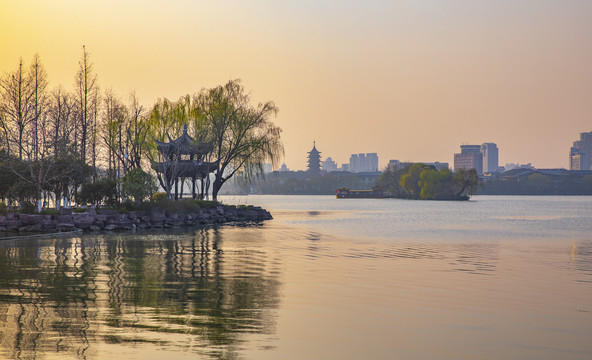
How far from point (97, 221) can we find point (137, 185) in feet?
20.6

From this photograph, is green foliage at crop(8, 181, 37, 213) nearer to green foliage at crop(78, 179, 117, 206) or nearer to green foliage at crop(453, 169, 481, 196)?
green foliage at crop(78, 179, 117, 206)

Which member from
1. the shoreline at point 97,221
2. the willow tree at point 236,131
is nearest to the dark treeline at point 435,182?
the willow tree at point 236,131


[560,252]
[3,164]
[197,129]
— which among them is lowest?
[560,252]

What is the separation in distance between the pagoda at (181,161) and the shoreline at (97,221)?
540 centimetres

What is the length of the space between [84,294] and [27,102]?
99.1 feet

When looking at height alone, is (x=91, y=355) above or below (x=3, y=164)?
below

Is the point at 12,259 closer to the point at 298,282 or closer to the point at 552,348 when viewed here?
the point at 298,282

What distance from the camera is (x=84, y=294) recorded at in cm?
1176

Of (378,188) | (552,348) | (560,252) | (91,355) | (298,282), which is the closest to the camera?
(91,355)

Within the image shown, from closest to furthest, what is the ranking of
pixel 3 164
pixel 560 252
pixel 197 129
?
pixel 560 252
pixel 3 164
pixel 197 129

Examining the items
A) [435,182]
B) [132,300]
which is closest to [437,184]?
[435,182]

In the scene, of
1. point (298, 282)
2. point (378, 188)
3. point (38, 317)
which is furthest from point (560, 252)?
point (378, 188)

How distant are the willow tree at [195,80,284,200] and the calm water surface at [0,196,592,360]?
2931 centimetres

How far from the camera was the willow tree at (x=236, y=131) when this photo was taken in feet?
167
